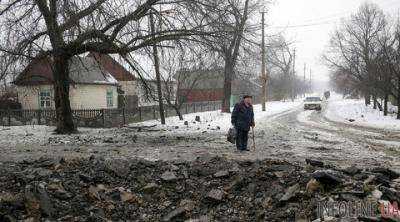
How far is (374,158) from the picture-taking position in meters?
13.0

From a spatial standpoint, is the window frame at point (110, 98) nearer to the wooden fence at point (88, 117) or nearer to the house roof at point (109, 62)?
the wooden fence at point (88, 117)

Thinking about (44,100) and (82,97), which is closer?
(44,100)

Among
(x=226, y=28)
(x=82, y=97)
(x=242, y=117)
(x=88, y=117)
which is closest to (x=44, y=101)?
(x=82, y=97)

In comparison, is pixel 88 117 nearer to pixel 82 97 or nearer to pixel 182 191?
pixel 82 97

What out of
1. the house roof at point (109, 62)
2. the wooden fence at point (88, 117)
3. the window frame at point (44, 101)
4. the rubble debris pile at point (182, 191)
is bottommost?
the rubble debris pile at point (182, 191)

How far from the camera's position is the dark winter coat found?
1388cm

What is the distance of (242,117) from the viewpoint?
1391 cm

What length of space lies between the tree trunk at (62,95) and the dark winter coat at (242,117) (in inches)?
381

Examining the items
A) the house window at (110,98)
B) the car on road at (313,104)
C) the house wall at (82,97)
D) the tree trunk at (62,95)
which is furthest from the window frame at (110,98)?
the car on road at (313,104)

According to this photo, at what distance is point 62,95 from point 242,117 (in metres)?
10.1

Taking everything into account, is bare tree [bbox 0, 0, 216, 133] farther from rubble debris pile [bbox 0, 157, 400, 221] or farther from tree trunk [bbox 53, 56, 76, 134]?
rubble debris pile [bbox 0, 157, 400, 221]

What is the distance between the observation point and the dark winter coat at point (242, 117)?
13.9 metres

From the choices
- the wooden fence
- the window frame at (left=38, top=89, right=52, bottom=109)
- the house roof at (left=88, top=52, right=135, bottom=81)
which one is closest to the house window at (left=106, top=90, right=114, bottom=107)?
the window frame at (left=38, top=89, right=52, bottom=109)

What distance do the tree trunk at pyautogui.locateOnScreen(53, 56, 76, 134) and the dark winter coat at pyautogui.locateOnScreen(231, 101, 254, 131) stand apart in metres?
9.67
